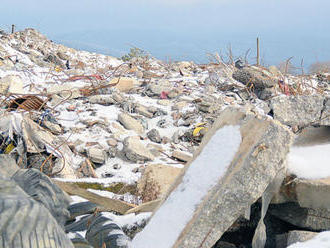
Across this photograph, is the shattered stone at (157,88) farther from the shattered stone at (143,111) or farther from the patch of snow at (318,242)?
the patch of snow at (318,242)

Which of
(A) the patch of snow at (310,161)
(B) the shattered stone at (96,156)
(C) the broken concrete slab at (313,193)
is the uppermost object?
(A) the patch of snow at (310,161)

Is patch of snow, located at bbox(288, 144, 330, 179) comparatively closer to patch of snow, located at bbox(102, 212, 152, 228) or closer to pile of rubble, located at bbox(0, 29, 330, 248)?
pile of rubble, located at bbox(0, 29, 330, 248)

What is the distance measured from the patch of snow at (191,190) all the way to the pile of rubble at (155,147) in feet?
0.12

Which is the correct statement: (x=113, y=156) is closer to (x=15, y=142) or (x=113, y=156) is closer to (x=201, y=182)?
(x=15, y=142)

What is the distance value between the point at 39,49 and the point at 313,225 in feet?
27.4

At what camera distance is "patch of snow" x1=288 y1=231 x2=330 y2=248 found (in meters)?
1.56

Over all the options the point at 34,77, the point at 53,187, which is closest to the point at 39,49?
the point at 34,77

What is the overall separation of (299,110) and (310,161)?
422 mm

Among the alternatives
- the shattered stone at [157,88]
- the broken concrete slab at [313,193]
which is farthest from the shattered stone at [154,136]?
the broken concrete slab at [313,193]

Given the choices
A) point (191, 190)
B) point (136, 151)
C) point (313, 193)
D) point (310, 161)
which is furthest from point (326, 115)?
point (136, 151)

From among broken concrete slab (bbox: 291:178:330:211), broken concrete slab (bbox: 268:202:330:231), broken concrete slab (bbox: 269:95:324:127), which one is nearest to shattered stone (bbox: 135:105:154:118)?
broken concrete slab (bbox: 269:95:324:127)

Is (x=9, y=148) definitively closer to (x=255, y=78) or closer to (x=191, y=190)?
(x=191, y=190)

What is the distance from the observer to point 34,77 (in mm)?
5844

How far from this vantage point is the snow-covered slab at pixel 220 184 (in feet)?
5.16
